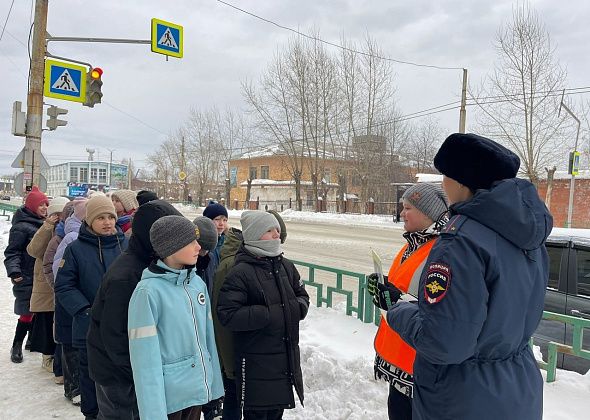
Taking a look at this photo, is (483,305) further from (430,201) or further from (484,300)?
(430,201)

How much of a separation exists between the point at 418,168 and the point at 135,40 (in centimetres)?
3712

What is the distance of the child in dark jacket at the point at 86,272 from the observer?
3389 mm

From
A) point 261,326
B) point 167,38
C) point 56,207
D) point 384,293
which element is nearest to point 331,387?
point 261,326

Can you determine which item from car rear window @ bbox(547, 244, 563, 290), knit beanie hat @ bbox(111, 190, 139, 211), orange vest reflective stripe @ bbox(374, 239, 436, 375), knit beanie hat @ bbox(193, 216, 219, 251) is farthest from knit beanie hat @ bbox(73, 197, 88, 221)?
car rear window @ bbox(547, 244, 563, 290)

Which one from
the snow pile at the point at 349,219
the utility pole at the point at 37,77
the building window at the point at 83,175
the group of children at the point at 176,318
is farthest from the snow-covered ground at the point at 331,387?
the building window at the point at 83,175

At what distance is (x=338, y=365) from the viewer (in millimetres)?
4086

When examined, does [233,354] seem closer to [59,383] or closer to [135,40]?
[59,383]

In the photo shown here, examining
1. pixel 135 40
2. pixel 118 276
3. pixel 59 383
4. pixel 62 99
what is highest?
pixel 135 40

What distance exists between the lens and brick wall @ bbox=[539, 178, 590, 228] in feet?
83.7

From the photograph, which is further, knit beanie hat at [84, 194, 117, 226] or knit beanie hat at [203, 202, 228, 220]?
knit beanie hat at [203, 202, 228, 220]

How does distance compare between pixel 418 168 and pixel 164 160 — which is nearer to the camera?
pixel 418 168

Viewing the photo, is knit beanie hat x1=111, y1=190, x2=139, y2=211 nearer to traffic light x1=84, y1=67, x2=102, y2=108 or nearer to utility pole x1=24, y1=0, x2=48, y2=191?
utility pole x1=24, y1=0, x2=48, y2=191

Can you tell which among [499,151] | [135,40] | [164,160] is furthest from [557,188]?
[164,160]

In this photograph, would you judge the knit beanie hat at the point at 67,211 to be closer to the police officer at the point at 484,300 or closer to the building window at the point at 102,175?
the police officer at the point at 484,300
